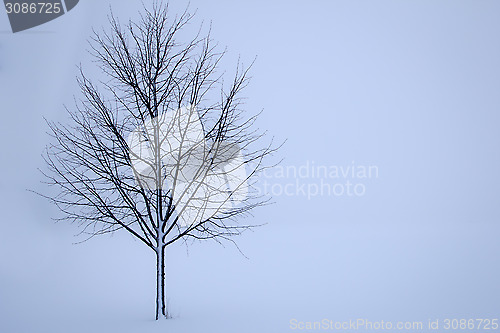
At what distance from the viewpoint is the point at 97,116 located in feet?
29.3

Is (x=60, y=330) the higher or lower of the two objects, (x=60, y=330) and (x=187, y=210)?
the lower

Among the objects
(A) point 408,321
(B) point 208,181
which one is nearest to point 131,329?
(B) point 208,181

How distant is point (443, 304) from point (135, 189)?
764 centimetres

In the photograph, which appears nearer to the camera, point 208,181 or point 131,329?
point 131,329

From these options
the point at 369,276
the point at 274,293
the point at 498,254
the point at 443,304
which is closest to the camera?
the point at 443,304

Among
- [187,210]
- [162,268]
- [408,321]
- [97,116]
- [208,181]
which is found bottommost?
[408,321]

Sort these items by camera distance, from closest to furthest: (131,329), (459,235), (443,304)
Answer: (131,329) → (443,304) → (459,235)

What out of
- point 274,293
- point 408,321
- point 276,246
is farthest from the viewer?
point 276,246

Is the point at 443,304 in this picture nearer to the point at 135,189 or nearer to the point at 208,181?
the point at 208,181

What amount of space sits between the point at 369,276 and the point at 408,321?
488 centimetres

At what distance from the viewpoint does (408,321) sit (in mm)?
8688

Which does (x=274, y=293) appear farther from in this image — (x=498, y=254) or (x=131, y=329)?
(x=498, y=254)

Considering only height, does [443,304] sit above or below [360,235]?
below

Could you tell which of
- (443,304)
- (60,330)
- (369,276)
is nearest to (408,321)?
(443,304)
